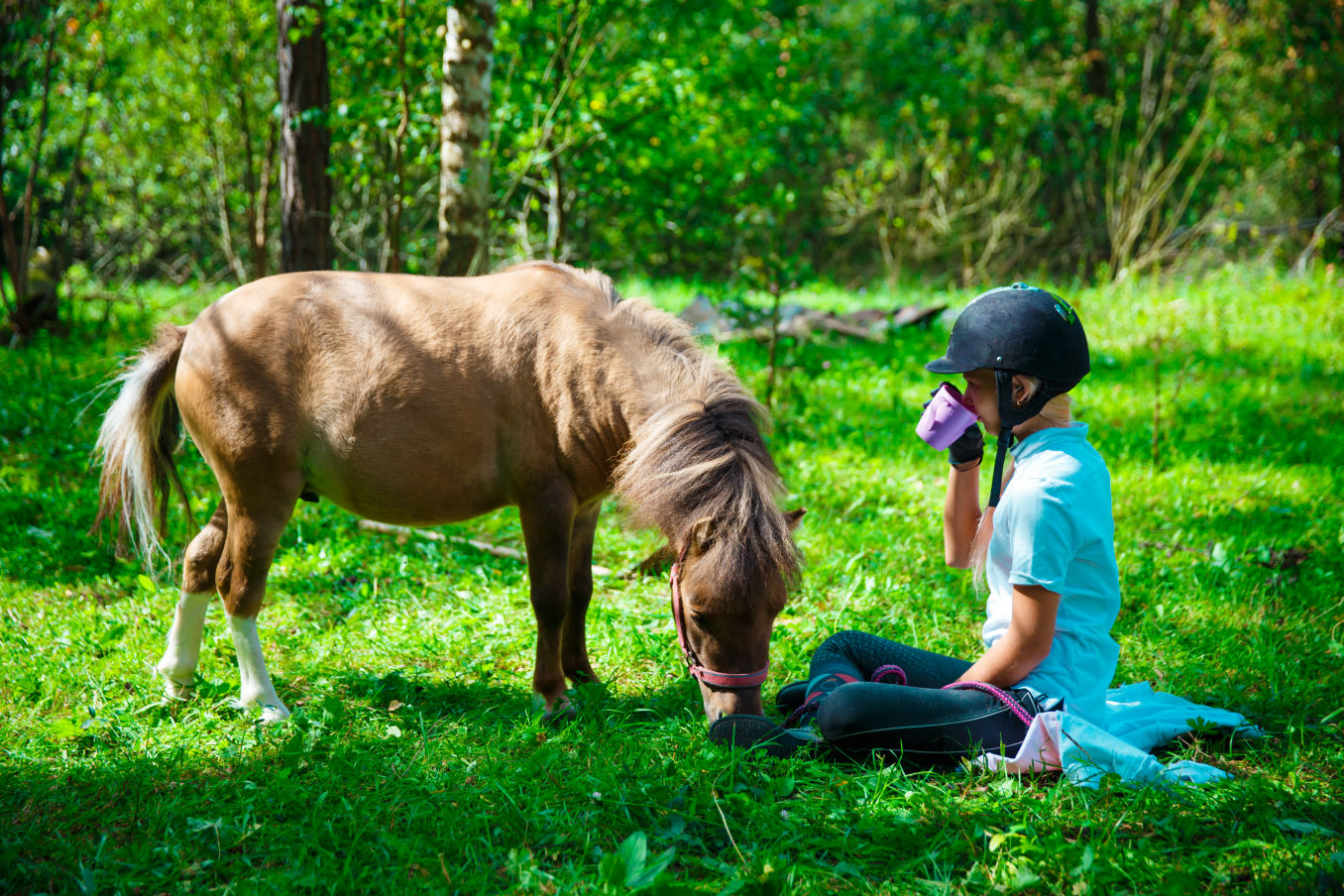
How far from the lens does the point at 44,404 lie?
258 inches

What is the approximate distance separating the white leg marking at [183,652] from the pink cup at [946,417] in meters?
2.91

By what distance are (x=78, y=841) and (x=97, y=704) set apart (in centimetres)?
105

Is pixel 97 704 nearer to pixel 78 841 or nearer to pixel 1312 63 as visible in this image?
pixel 78 841

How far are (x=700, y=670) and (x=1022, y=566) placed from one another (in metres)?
1.06

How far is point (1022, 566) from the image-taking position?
244 centimetres

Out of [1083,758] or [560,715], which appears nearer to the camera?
[1083,758]

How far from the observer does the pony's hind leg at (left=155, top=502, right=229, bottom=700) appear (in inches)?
133

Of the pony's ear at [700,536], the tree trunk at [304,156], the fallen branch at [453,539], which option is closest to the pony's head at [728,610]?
the pony's ear at [700,536]

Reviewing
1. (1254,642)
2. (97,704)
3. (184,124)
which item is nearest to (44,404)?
(97,704)

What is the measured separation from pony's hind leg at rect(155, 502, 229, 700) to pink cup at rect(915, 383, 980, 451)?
9.17ft

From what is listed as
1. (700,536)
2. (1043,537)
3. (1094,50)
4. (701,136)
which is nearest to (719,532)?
(700,536)

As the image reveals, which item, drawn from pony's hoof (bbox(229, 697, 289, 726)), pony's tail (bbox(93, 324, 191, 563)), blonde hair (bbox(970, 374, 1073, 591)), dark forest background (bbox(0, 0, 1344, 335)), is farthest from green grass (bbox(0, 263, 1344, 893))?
dark forest background (bbox(0, 0, 1344, 335))

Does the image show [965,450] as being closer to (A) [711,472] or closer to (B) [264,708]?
(A) [711,472]

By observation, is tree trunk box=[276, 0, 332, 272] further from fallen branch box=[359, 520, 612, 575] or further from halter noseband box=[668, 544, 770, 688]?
halter noseband box=[668, 544, 770, 688]
